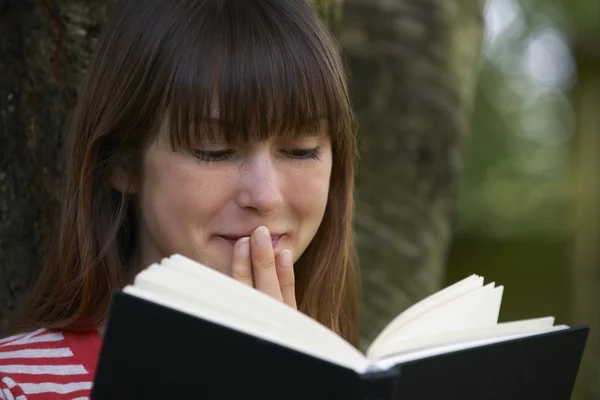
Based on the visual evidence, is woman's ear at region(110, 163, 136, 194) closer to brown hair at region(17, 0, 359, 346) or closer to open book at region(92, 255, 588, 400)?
brown hair at region(17, 0, 359, 346)

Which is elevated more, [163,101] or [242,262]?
[163,101]

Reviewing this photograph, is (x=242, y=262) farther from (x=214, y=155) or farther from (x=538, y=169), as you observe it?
(x=538, y=169)

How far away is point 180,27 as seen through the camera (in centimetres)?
162

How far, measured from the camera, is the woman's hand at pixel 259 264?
154 cm

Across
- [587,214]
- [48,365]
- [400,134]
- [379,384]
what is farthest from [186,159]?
[587,214]

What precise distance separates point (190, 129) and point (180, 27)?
204 millimetres

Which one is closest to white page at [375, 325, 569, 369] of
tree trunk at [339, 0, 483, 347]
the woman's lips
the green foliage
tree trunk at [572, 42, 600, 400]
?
the woman's lips

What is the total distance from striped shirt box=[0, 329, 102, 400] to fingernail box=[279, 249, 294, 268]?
1.26 feet

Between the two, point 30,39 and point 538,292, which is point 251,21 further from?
point 538,292

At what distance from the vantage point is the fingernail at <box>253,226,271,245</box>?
5.11 feet

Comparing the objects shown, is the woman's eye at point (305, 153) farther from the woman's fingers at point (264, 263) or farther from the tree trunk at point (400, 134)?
the tree trunk at point (400, 134)

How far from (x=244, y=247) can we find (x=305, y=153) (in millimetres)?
224

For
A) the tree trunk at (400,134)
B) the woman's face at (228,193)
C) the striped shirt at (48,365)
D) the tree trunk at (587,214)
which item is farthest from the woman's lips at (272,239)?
the tree trunk at (587,214)

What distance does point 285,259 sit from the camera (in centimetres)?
160
